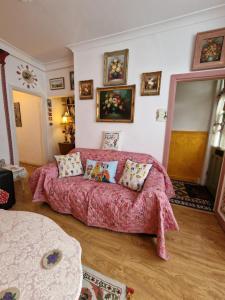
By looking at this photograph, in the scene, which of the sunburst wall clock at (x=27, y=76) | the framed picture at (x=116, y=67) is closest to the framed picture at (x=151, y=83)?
the framed picture at (x=116, y=67)

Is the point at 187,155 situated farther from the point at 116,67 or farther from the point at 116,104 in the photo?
the point at 116,67

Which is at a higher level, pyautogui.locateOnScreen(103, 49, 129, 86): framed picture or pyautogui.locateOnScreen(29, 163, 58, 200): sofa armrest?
pyautogui.locateOnScreen(103, 49, 129, 86): framed picture

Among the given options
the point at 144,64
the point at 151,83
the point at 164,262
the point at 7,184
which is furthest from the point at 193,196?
the point at 7,184

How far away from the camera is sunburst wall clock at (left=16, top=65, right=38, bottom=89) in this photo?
2.87 meters

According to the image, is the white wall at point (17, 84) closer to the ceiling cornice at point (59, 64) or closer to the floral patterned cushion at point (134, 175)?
the ceiling cornice at point (59, 64)

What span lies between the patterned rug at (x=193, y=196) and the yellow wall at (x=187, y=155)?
0.26 metres

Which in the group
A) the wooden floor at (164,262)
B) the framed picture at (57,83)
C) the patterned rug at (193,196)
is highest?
the framed picture at (57,83)

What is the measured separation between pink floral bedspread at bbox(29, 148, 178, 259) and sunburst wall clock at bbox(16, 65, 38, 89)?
6.74 feet

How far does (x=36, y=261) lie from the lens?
0.75m

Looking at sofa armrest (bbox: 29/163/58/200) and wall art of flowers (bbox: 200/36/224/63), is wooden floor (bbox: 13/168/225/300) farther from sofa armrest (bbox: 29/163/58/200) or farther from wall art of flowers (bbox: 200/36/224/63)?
wall art of flowers (bbox: 200/36/224/63)

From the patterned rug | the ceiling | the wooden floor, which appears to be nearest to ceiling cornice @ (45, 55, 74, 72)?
the ceiling

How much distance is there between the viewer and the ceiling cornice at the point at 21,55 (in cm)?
252

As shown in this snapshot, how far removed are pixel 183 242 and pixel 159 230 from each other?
452 mm

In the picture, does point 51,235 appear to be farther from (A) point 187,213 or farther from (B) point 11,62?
(B) point 11,62
